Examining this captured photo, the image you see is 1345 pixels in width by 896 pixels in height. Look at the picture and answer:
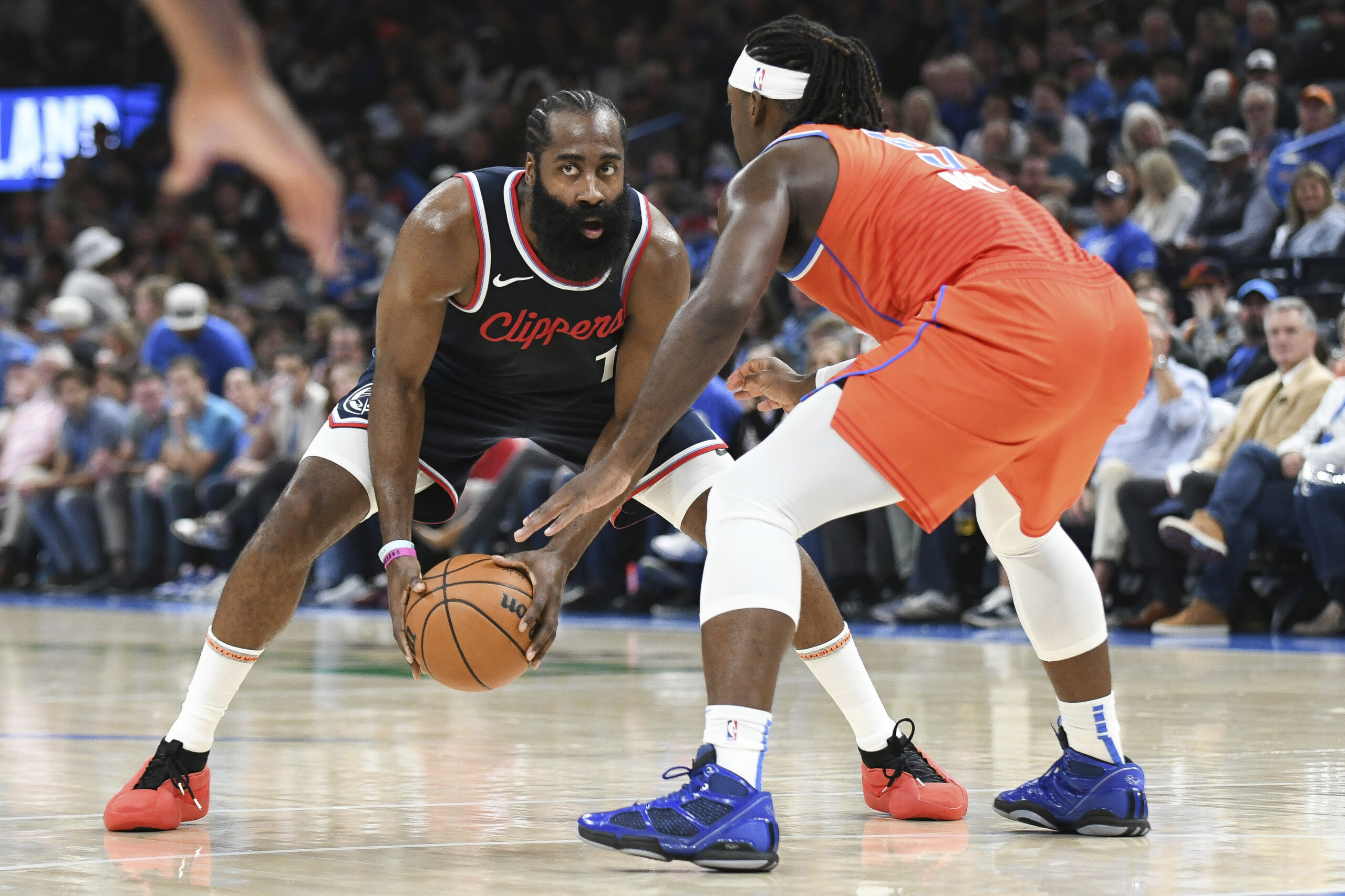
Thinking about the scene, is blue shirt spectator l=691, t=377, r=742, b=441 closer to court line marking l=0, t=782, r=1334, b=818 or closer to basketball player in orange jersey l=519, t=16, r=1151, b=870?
court line marking l=0, t=782, r=1334, b=818

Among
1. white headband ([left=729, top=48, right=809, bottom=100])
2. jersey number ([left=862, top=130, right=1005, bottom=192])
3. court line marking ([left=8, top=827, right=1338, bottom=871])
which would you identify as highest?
white headband ([left=729, top=48, right=809, bottom=100])

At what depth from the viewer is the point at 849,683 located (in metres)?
3.85

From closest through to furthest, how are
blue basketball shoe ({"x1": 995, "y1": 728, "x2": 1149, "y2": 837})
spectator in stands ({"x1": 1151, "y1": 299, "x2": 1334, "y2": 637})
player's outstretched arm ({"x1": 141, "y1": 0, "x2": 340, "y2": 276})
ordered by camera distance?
blue basketball shoe ({"x1": 995, "y1": 728, "x2": 1149, "y2": 837}), spectator in stands ({"x1": 1151, "y1": 299, "x2": 1334, "y2": 637}), player's outstretched arm ({"x1": 141, "y1": 0, "x2": 340, "y2": 276})

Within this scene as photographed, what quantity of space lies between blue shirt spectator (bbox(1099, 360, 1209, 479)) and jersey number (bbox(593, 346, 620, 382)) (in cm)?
510

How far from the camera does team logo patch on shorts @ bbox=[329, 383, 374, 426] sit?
391 centimetres

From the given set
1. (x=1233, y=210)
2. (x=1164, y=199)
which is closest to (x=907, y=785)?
(x=1233, y=210)

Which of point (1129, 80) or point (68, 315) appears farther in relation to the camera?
point (68, 315)

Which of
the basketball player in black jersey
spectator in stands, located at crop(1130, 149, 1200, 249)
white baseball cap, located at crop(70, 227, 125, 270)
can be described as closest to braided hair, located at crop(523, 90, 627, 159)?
the basketball player in black jersey

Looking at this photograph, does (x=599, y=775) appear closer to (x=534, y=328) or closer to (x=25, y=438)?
(x=534, y=328)

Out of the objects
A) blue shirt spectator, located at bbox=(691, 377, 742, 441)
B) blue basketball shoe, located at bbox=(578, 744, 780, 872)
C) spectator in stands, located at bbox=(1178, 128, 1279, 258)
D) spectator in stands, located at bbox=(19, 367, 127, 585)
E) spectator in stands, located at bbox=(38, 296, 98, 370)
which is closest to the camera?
blue basketball shoe, located at bbox=(578, 744, 780, 872)

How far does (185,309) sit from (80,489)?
1668 mm

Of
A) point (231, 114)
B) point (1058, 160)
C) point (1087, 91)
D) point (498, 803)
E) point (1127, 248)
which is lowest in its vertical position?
point (498, 803)

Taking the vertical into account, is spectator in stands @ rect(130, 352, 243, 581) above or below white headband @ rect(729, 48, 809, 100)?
below

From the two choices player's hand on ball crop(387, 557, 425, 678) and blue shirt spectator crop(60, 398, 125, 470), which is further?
blue shirt spectator crop(60, 398, 125, 470)
